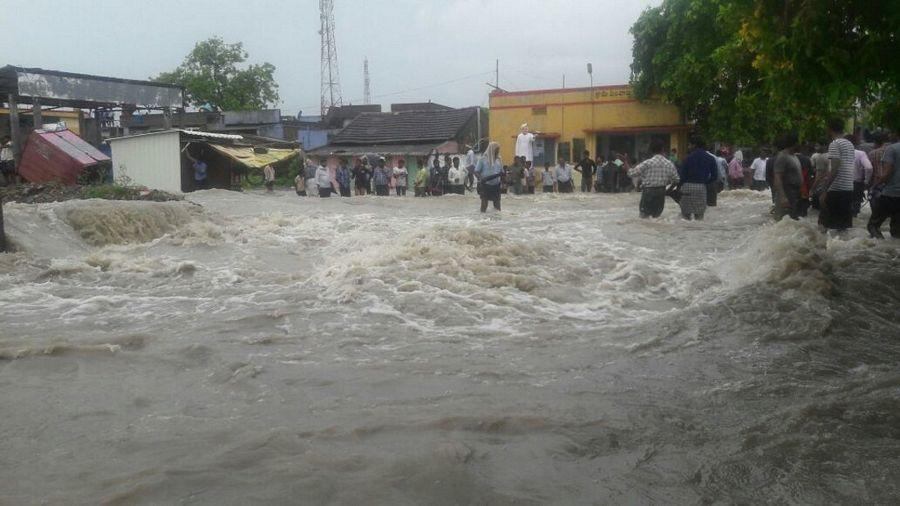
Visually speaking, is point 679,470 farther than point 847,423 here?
No

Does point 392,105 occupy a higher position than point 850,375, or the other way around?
point 392,105

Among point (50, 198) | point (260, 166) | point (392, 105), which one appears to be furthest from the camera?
point (392, 105)

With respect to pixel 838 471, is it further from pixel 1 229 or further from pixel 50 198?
pixel 50 198

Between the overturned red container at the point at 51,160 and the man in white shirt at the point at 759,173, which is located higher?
the overturned red container at the point at 51,160

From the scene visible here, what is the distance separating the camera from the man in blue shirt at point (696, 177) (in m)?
10.1

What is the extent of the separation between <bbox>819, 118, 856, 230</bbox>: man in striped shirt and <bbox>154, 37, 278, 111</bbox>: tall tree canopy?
128 feet

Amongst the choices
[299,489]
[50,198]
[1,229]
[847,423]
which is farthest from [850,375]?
[50,198]

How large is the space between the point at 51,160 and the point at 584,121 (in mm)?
17093

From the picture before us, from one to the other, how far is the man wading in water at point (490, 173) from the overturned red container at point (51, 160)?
32.8 ft

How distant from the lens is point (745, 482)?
3.18 m

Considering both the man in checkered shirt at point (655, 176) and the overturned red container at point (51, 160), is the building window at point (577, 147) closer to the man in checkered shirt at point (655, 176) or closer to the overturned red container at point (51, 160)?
the overturned red container at point (51, 160)

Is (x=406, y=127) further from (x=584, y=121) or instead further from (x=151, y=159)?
(x=151, y=159)

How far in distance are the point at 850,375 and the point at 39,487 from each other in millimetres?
4249

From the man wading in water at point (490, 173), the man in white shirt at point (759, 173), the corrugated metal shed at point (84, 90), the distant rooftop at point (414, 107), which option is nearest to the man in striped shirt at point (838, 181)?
the man wading in water at point (490, 173)
